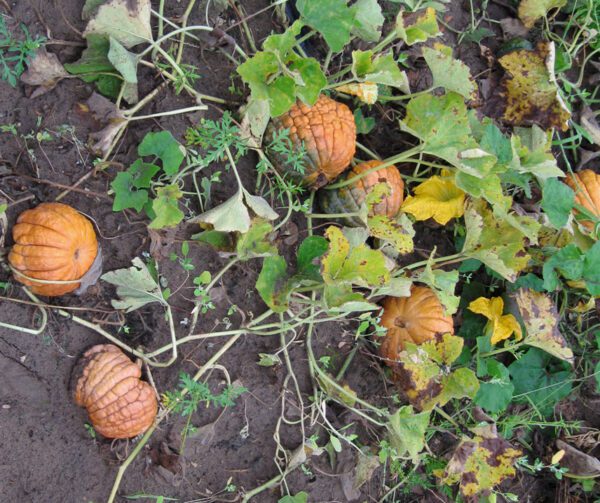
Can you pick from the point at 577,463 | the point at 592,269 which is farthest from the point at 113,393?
the point at 577,463

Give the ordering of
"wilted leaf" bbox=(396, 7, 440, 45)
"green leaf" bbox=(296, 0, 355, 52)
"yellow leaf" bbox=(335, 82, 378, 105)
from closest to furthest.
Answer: "green leaf" bbox=(296, 0, 355, 52)
"wilted leaf" bbox=(396, 7, 440, 45)
"yellow leaf" bbox=(335, 82, 378, 105)

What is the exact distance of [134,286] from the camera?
77.7 inches

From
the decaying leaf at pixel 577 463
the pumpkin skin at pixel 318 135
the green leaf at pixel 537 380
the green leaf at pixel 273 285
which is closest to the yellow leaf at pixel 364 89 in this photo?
the pumpkin skin at pixel 318 135

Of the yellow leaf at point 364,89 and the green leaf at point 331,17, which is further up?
the green leaf at point 331,17

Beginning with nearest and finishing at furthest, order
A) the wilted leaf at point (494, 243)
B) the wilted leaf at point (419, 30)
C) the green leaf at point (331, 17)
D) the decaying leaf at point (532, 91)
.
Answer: the green leaf at point (331, 17) < the wilted leaf at point (419, 30) < the wilted leaf at point (494, 243) < the decaying leaf at point (532, 91)

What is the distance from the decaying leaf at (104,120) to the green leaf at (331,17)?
681 millimetres

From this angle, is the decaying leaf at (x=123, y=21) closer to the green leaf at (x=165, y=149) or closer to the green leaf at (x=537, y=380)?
the green leaf at (x=165, y=149)

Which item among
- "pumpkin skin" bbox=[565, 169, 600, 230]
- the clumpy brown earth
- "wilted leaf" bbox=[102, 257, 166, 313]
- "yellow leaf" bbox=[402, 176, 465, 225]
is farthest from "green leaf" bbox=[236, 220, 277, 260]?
"pumpkin skin" bbox=[565, 169, 600, 230]

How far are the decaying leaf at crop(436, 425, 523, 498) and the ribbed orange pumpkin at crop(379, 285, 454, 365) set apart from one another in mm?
430

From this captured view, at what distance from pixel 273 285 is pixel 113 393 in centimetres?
62

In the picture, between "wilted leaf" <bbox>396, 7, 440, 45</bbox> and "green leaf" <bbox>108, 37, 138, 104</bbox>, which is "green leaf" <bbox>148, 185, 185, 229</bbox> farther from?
"wilted leaf" <bbox>396, 7, 440, 45</bbox>

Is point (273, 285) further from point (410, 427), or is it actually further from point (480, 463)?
point (480, 463)

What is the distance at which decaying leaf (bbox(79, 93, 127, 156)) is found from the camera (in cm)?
200

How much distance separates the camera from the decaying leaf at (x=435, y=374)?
2.28 meters
